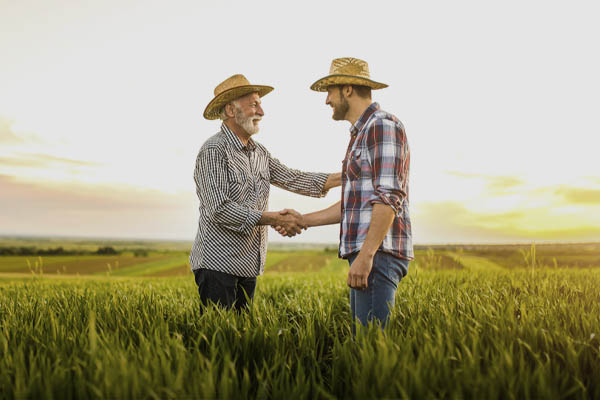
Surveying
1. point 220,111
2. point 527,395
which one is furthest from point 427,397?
point 220,111

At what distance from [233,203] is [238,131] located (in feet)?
3.42

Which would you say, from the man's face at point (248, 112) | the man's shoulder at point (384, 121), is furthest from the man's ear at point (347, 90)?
the man's face at point (248, 112)

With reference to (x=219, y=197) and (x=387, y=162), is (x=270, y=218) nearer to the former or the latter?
(x=219, y=197)

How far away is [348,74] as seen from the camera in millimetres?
3934

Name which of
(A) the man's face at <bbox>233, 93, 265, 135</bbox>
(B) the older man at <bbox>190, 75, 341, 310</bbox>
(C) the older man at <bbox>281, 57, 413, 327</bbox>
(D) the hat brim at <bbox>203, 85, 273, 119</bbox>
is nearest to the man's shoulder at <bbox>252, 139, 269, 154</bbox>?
(B) the older man at <bbox>190, 75, 341, 310</bbox>

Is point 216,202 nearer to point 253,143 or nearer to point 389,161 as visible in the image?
point 253,143

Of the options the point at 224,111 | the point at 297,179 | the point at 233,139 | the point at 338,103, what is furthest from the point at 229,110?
the point at 338,103

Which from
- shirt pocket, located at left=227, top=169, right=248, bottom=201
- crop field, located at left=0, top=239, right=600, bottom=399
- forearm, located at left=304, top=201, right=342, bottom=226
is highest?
shirt pocket, located at left=227, top=169, right=248, bottom=201

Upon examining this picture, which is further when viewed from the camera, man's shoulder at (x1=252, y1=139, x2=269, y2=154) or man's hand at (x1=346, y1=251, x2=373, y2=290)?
man's shoulder at (x1=252, y1=139, x2=269, y2=154)

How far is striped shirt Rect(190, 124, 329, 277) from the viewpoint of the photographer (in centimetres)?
474

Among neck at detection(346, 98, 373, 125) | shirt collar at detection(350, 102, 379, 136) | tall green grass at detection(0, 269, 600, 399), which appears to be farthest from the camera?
neck at detection(346, 98, 373, 125)

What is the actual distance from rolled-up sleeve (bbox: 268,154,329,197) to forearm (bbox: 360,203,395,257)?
2.34 metres

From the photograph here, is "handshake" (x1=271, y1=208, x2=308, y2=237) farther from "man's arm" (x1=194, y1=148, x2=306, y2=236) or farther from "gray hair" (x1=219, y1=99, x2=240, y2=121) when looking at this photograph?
"gray hair" (x1=219, y1=99, x2=240, y2=121)

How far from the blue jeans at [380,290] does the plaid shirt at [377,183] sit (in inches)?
3.4
